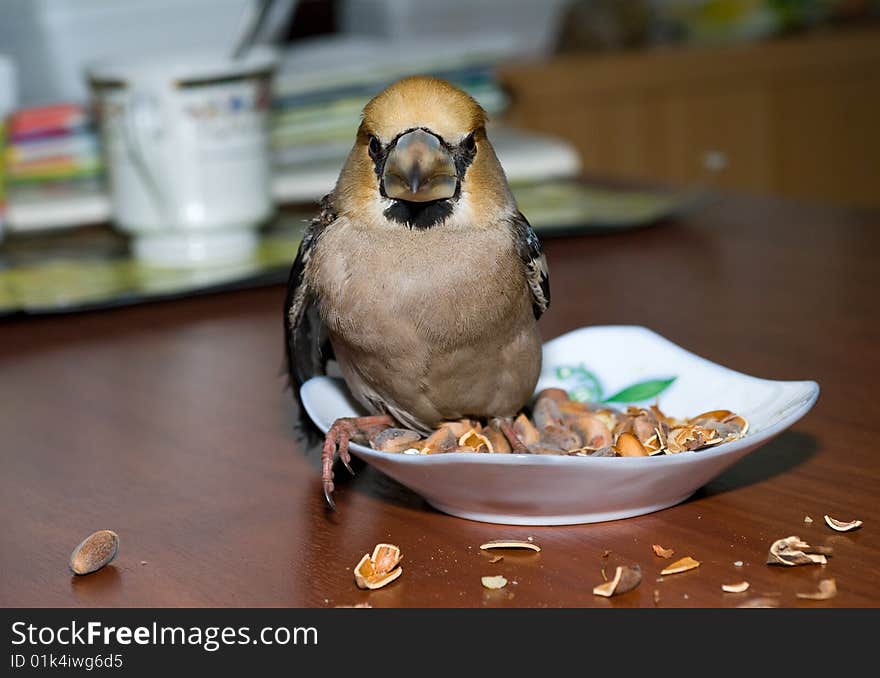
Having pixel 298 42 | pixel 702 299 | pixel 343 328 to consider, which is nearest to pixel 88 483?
pixel 343 328

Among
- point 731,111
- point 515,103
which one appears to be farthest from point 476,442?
point 731,111

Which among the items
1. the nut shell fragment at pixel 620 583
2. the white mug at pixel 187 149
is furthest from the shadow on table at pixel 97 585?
the white mug at pixel 187 149

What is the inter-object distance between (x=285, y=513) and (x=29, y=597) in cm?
17

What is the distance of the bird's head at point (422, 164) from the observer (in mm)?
740

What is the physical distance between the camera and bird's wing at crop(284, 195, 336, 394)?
0.83 metres

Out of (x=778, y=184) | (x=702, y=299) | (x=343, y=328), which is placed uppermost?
(x=343, y=328)

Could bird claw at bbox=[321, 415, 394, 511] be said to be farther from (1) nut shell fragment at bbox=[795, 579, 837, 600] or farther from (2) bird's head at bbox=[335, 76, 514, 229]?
(1) nut shell fragment at bbox=[795, 579, 837, 600]

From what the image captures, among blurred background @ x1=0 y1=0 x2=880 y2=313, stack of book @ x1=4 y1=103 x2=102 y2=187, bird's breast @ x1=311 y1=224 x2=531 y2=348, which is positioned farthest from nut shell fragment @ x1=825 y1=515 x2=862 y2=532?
stack of book @ x1=4 y1=103 x2=102 y2=187

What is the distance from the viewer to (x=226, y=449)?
885mm

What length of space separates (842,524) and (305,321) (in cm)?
37

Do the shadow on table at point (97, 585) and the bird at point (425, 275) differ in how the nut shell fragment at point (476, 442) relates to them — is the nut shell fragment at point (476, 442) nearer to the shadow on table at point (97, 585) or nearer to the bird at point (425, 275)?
the bird at point (425, 275)

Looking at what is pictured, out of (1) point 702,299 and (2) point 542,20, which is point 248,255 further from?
(2) point 542,20

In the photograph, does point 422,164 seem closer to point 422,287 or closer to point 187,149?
point 422,287

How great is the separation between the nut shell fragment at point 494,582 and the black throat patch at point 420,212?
0.24 metres
